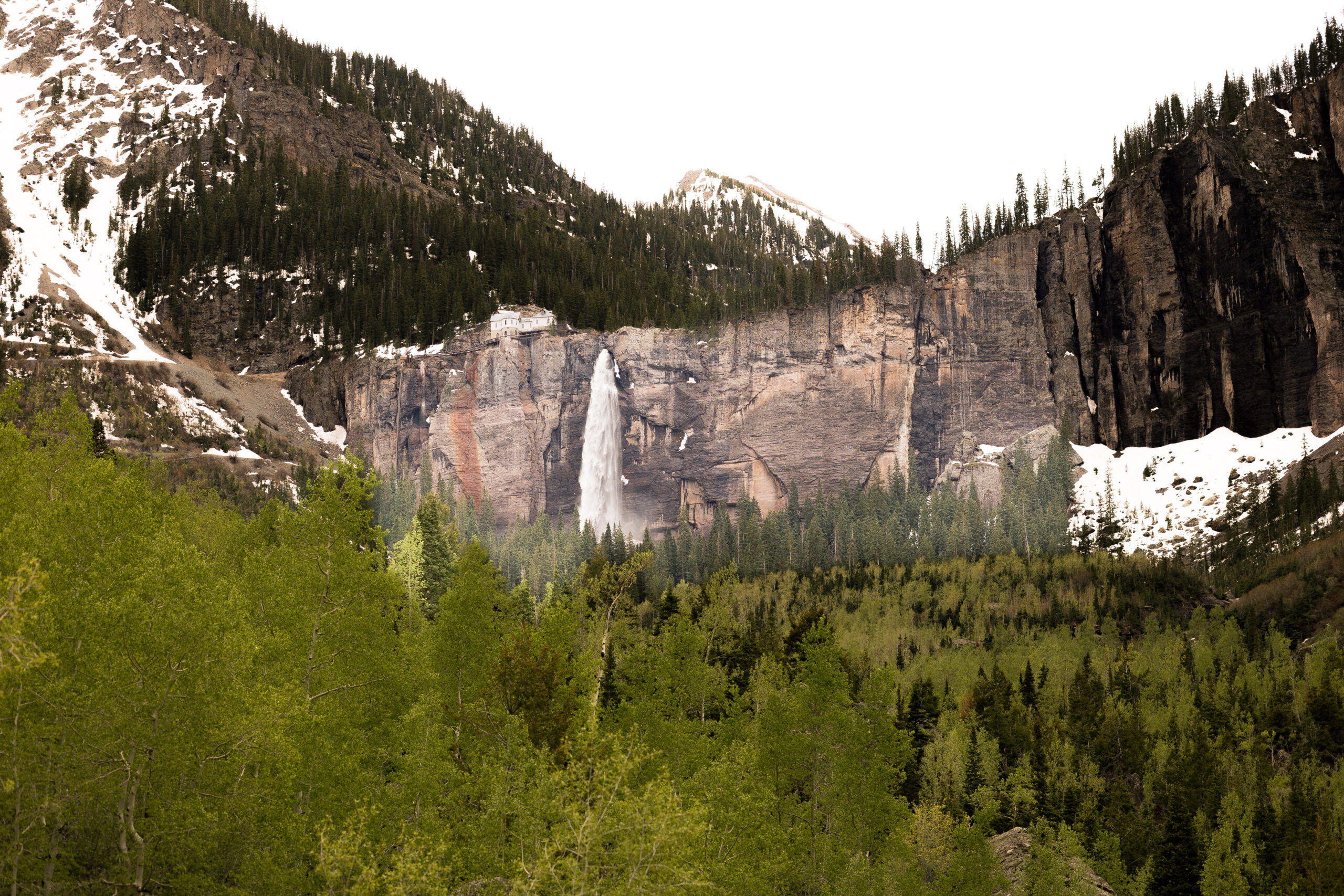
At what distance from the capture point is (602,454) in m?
183

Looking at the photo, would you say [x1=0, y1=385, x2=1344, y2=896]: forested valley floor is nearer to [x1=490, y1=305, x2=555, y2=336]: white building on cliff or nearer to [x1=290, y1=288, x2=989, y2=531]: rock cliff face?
[x1=290, y1=288, x2=989, y2=531]: rock cliff face

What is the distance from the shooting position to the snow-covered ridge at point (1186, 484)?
184 meters

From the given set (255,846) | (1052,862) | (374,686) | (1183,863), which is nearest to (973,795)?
(1183,863)

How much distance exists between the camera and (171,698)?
96.5 feet

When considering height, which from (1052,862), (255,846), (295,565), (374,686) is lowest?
(1052,862)

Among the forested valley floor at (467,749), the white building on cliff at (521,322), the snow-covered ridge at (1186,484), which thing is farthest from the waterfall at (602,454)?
the forested valley floor at (467,749)

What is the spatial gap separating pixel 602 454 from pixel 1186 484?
102 m

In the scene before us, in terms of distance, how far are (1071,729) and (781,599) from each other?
52223mm

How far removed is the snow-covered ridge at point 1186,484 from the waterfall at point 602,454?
256ft

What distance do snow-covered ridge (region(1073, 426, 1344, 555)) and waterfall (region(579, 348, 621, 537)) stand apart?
256ft

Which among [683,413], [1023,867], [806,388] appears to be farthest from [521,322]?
[1023,867]

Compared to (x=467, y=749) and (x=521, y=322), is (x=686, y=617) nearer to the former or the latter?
(x=467, y=749)

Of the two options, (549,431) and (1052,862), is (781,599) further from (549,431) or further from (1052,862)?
(1052,862)

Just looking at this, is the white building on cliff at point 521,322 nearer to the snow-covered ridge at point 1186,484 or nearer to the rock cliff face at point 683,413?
the rock cliff face at point 683,413
